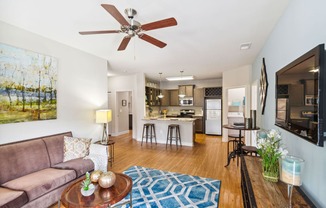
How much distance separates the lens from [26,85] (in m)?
→ 2.63

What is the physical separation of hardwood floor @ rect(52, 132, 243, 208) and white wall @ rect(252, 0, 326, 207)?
Answer: 1.22m

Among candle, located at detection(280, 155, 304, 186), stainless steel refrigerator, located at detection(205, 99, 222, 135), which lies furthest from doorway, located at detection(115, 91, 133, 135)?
candle, located at detection(280, 155, 304, 186)

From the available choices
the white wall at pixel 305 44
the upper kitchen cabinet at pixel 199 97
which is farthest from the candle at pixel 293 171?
the upper kitchen cabinet at pixel 199 97

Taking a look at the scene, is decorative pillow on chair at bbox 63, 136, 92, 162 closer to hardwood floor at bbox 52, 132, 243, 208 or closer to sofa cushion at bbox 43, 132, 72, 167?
sofa cushion at bbox 43, 132, 72, 167

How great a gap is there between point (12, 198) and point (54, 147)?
1.13m

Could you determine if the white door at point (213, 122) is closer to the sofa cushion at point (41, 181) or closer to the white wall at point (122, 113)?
the white wall at point (122, 113)

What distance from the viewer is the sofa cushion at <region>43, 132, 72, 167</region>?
2736 mm

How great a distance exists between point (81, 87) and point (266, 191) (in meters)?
3.84

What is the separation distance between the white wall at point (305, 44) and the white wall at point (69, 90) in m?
3.82

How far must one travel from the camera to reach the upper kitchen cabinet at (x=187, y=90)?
307 inches

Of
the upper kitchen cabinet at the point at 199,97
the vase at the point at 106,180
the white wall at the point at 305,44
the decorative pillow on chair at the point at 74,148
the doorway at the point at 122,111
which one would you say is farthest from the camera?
the upper kitchen cabinet at the point at 199,97

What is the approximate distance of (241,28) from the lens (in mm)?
2566

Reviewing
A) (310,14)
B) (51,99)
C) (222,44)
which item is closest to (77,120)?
(51,99)

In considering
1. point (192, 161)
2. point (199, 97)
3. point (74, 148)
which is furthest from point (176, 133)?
point (74, 148)
